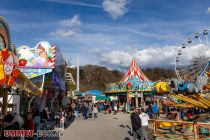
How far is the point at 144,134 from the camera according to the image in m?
10.3

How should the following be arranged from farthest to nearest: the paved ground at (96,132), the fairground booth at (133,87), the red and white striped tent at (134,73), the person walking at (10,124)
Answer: the red and white striped tent at (134,73), the fairground booth at (133,87), the paved ground at (96,132), the person walking at (10,124)

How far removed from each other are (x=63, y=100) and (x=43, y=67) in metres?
11.3

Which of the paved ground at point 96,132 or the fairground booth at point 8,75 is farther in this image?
the paved ground at point 96,132

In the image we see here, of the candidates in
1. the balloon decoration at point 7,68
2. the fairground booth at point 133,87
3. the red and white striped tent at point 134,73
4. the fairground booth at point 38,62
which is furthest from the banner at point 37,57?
the red and white striped tent at point 134,73

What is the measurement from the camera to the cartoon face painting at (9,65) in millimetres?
7637

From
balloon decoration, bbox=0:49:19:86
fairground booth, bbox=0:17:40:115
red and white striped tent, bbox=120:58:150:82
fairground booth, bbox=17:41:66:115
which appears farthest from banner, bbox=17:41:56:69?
red and white striped tent, bbox=120:58:150:82

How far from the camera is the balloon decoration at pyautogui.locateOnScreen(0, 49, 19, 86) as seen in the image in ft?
24.5

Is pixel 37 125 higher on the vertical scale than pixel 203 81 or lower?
lower

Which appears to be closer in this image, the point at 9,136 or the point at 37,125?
the point at 9,136

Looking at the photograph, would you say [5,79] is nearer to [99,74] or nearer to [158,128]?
[158,128]

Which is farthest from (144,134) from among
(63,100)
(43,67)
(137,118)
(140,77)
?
(140,77)

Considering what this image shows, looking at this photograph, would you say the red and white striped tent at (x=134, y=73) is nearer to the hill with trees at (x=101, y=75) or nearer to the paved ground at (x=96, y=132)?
the paved ground at (x=96, y=132)

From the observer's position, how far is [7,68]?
7.70 metres

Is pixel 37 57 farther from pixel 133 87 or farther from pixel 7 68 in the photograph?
pixel 133 87
